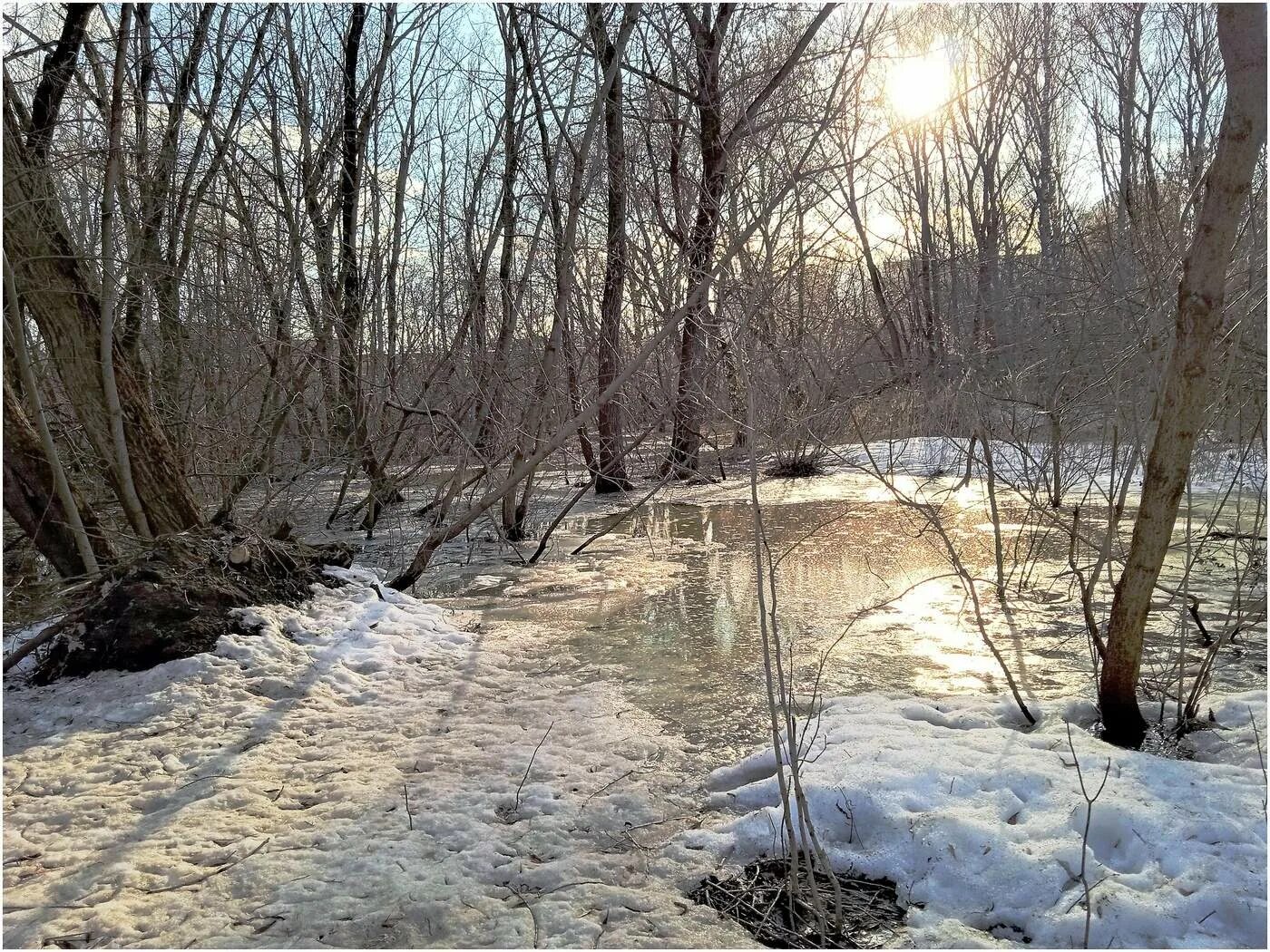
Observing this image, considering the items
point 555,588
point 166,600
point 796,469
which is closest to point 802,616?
point 555,588

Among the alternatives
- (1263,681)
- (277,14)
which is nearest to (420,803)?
(1263,681)

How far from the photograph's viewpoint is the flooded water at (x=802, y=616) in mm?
4250

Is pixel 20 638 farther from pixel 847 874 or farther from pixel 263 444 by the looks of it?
pixel 847 874

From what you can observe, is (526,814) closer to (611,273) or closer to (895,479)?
(611,273)

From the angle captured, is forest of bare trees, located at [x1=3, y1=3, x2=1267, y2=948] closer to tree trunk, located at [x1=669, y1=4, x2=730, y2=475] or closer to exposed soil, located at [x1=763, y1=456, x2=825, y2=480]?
tree trunk, located at [x1=669, y1=4, x2=730, y2=475]

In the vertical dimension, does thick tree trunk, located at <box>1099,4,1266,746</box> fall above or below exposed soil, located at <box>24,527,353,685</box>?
above

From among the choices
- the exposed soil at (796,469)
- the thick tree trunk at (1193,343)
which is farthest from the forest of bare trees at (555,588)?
the exposed soil at (796,469)

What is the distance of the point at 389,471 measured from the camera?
Answer: 35.0ft

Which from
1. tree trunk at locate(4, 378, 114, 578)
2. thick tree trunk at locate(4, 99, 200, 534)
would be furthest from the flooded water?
tree trunk at locate(4, 378, 114, 578)

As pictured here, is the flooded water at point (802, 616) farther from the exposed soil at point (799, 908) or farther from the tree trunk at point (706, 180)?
the tree trunk at point (706, 180)

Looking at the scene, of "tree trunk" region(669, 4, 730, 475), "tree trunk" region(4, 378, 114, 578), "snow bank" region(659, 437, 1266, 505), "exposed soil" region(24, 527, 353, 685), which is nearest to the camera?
"exposed soil" region(24, 527, 353, 685)

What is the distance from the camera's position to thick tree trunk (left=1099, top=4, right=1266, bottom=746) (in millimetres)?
2703

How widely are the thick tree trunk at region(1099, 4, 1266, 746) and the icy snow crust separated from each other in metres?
1.88

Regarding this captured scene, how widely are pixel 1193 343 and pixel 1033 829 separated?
5.91 ft
